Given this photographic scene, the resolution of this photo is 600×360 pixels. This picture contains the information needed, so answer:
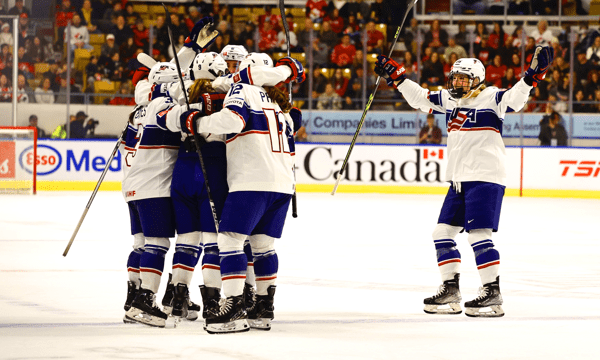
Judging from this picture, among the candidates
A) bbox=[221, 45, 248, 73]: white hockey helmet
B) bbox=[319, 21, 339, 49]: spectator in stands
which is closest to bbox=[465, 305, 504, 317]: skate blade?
bbox=[221, 45, 248, 73]: white hockey helmet

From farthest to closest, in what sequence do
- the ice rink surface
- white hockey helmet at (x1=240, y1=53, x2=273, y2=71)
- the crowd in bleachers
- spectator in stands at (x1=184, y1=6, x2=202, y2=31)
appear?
spectator in stands at (x1=184, y1=6, x2=202, y2=31) < the crowd in bleachers < white hockey helmet at (x1=240, y1=53, x2=273, y2=71) < the ice rink surface

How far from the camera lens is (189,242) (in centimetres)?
472

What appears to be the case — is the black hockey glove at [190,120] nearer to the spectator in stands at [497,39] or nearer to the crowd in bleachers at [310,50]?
the crowd in bleachers at [310,50]

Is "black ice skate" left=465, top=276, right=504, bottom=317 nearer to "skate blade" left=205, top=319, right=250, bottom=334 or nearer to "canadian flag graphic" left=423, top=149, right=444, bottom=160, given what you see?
"skate blade" left=205, top=319, right=250, bottom=334

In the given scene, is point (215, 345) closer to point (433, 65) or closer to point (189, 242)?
point (189, 242)

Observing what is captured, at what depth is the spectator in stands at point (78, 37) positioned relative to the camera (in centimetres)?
1487

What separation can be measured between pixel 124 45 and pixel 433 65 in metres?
5.27

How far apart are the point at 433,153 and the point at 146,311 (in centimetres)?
1012

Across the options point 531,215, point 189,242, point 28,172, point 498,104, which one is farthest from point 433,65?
point 189,242

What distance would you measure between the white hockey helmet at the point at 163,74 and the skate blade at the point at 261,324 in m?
1.37

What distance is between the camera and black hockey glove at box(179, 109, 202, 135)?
4406 mm

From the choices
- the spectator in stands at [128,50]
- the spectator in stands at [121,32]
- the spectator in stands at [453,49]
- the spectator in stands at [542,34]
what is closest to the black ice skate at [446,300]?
the spectator in stands at [453,49]

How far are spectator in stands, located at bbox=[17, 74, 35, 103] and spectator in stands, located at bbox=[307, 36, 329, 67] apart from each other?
4574 millimetres

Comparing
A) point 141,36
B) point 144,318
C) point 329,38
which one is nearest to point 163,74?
point 144,318
